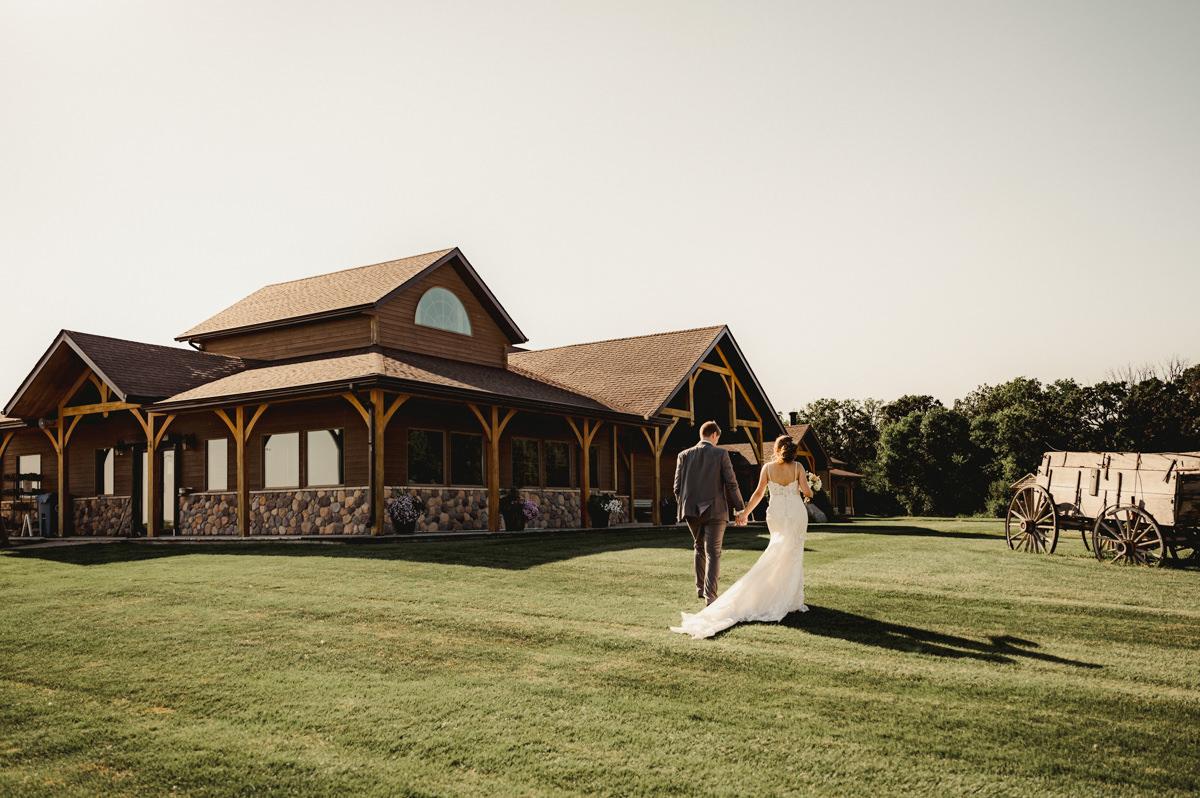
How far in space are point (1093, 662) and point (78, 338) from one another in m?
22.3

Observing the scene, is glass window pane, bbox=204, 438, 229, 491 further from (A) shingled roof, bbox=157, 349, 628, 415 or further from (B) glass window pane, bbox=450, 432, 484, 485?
(B) glass window pane, bbox=450, 432, 484, 485

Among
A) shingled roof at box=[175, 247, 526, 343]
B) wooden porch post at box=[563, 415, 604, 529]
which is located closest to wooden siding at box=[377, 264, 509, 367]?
shingled roof at box=[175, 247, 526, 343]

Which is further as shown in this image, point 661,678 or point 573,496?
point 573,496

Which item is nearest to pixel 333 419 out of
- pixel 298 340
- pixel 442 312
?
pixel 298 340

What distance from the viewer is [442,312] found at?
24.8 metres

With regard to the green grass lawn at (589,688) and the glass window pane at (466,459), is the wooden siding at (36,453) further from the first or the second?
the green grass lawn at (589,688)

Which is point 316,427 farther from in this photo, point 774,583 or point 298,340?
point 774,583

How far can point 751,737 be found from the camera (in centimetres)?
563

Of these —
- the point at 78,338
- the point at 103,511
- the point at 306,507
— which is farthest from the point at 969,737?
the point at 103,511

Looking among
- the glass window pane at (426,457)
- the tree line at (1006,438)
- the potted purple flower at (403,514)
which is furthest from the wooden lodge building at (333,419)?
the tree line at (1006,438)

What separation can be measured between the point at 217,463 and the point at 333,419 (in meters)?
3.69

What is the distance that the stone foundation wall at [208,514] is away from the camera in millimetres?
22031

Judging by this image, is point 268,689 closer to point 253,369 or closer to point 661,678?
point 661,678

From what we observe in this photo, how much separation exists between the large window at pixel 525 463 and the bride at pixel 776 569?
48.9 feet
